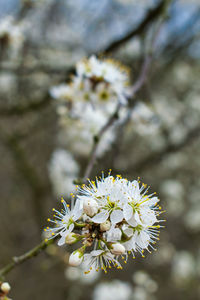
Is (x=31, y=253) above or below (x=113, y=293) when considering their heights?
below

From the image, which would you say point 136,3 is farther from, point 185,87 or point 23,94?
point 23,94

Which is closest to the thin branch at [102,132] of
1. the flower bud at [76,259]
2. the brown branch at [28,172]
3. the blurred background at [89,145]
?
the flower bud at [76,259]

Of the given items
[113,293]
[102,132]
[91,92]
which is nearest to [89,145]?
[91,92]

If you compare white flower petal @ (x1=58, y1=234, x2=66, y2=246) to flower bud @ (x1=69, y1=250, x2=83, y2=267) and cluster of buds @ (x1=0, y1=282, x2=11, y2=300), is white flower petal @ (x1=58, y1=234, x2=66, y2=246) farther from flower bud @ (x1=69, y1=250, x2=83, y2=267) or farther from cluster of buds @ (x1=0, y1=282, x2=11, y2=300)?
cluster of buds @ (x1=0, y1=282, x2=11, y2=300)

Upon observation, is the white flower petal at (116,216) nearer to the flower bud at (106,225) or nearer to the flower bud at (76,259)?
the flower bud at (106,225)

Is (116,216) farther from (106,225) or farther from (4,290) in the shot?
(4,290)

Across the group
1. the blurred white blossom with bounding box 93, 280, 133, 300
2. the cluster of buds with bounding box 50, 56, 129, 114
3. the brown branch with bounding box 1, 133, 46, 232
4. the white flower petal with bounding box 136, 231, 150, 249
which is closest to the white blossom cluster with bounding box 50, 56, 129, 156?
the cluster of buds with bounding box 50, 56, 129, 114
